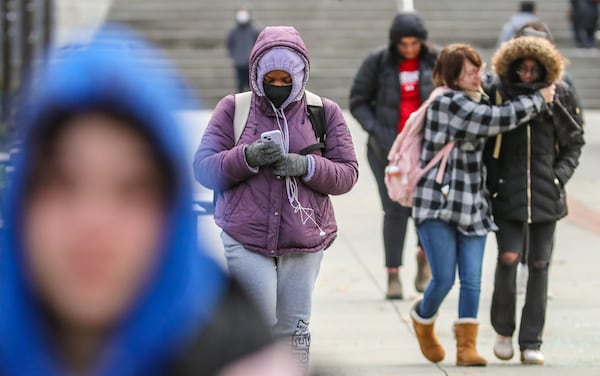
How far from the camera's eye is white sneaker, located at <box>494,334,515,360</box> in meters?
7.03

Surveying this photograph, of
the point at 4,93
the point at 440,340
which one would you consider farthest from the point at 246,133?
the point at 4,93

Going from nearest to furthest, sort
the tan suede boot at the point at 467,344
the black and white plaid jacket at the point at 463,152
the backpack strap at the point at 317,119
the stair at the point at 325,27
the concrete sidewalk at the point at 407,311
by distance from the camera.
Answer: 1. the backpack strap at the point at 317,119
2. the black and white plaid jacket at the point at 463,152
3. the tan suede boot at the point at 467,344
4. the concrete sidewalk at the point at 407,311
5. the stair at the point at 325,27

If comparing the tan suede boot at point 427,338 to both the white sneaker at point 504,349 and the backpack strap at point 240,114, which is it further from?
the backpack strap at point 240,114

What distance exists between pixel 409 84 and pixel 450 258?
6.65 feet

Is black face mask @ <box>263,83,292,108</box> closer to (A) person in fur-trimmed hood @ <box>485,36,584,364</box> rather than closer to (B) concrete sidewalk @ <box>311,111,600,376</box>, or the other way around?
(B) concrete sidewalk @ <box>311,111,600,376</box>

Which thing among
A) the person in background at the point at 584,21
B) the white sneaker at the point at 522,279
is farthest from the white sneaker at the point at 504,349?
the person in background at the point at 584,21

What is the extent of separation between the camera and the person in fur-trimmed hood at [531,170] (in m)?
6.74

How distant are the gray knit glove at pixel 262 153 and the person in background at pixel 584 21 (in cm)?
2257

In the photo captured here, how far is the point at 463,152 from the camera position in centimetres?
671

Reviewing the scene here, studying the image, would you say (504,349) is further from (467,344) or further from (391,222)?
(391,222)

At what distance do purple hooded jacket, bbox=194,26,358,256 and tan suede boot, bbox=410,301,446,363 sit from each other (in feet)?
4.83

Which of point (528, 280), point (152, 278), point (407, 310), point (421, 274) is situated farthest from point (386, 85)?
point (152, 278)

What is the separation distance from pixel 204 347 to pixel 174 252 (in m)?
0.10

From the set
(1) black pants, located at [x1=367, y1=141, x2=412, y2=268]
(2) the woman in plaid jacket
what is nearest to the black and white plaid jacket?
(2) the woman in plaid jacket
